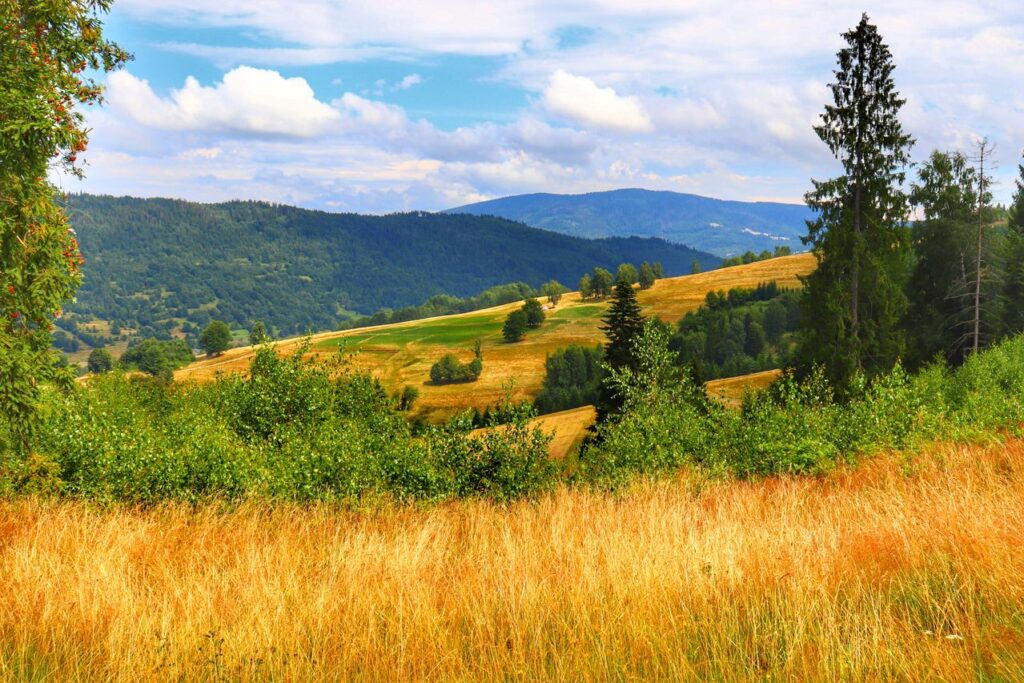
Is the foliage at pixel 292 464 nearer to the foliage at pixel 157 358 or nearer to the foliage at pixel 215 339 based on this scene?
the foliage at pixel 157 358

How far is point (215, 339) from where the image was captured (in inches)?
7475

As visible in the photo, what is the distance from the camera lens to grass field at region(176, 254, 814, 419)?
14012cm

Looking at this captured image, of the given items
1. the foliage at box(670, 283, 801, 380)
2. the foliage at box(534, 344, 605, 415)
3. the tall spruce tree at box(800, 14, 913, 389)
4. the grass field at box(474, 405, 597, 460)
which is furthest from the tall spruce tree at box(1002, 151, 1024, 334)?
the foliage at box(670, 283, 801, 380)

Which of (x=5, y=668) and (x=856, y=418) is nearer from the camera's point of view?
(x=5, y=668)

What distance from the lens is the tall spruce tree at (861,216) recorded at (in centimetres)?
4484

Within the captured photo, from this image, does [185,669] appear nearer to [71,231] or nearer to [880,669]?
[880,669]

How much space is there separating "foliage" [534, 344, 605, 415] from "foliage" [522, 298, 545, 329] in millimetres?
33555

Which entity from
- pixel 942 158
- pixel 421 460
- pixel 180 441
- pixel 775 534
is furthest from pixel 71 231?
pixel 942 158

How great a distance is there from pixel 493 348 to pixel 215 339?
259ft

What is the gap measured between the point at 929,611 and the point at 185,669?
5.52m

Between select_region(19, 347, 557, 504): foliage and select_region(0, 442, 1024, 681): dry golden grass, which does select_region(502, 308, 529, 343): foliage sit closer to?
select_region(19, 347, 557, 504): foliage

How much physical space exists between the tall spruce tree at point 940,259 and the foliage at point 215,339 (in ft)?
566

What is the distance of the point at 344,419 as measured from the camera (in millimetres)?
23500

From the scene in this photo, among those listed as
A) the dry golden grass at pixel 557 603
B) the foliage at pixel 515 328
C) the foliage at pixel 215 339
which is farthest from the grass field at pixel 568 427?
the foliage at pixel 215 339
